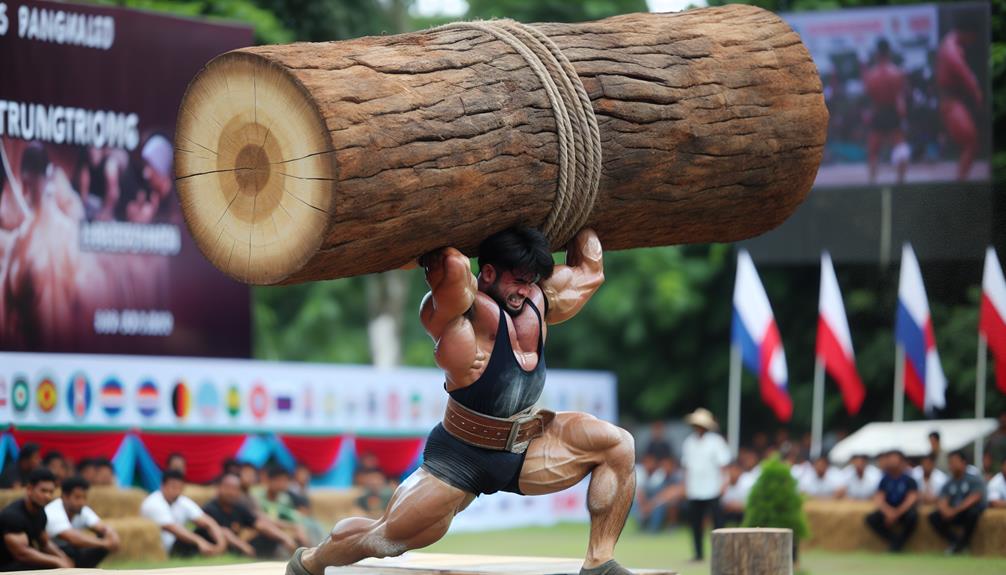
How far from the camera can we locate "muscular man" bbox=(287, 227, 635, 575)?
16.9ft

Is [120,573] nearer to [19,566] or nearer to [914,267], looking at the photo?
[19,566]

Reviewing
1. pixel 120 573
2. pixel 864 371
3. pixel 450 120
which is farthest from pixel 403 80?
pixel 864 371

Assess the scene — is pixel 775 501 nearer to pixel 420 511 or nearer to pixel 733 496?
pixel 733 496

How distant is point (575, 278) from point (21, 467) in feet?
17.4

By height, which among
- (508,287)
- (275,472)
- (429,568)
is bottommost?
(275,472)

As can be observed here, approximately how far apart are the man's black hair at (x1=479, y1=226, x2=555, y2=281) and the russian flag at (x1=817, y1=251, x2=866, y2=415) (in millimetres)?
8926

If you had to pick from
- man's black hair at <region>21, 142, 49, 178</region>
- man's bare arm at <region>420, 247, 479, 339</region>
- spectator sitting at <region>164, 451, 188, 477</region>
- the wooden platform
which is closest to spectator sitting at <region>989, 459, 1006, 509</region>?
spectator sitting at <region>164, 451, 188, 477</region>

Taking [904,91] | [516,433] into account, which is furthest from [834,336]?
[516,433]

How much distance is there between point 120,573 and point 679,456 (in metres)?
14.0

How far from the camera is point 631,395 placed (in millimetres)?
20672

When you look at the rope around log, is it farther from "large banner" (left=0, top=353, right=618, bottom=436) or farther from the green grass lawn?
the green grass lawn

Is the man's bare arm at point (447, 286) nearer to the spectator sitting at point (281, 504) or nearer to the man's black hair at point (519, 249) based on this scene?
the man's black hair at point (519, 249)

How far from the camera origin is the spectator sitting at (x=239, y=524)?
434 inches

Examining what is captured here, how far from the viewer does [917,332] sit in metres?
13.3
